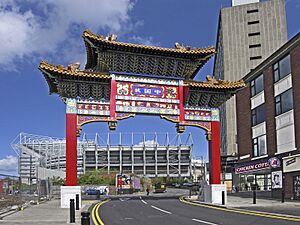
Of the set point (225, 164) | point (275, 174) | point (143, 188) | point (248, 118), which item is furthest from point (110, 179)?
point (275, 174)

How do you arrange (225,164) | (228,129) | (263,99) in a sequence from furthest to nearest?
(228,129) < (225,164) < (263,99)

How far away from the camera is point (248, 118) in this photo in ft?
152

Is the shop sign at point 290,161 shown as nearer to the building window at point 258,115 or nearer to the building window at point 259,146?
the building window at point 259,146

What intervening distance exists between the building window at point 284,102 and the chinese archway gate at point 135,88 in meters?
7.21

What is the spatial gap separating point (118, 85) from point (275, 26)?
259ft

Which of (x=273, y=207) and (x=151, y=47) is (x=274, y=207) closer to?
(x=273, y=207)

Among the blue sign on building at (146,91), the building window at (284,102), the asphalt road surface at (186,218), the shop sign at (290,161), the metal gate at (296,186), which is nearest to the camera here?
the asphalt road surface at (186,218)

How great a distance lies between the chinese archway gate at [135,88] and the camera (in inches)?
1093

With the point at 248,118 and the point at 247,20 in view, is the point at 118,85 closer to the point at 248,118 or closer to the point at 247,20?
the point at 248,118

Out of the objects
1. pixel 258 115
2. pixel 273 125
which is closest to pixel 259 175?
pixel 258 115

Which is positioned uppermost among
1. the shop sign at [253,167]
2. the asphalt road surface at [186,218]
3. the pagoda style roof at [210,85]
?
the pagoda style roof at [210,85]

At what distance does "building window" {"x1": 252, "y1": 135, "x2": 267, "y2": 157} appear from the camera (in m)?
42.0

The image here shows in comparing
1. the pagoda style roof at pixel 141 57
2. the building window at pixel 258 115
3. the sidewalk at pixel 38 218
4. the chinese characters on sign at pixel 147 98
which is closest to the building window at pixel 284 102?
the building window at pixel 258 115

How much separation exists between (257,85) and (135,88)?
63.0ft
